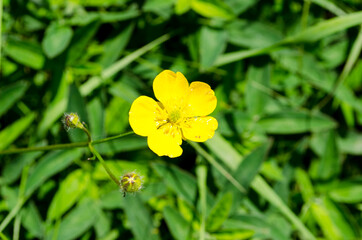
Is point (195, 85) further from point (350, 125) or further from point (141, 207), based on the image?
point (350, 125)

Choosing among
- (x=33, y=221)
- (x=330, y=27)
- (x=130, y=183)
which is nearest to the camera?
(x=130, y=183)

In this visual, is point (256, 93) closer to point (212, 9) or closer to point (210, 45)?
point (210, 45)

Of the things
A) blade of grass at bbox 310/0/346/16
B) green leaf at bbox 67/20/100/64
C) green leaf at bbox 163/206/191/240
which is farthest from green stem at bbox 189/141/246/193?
blade of grass at bbox 310/0/346/16

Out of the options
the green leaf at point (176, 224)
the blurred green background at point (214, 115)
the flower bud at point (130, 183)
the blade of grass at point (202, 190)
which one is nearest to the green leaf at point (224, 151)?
the blurred green background at point (214, 115)

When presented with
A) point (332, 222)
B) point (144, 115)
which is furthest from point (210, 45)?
point (332, 222)

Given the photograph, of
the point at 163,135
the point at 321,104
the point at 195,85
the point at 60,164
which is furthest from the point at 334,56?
the point at 60,164

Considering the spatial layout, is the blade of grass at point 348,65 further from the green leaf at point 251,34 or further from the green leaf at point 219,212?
the green leaf at point 219,212

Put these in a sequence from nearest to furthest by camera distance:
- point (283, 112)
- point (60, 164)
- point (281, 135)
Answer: point (60, 164) → point (283, 112) → point (281, 135)
